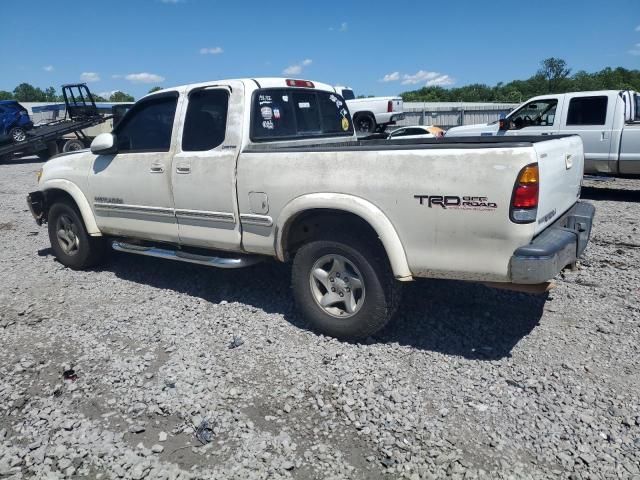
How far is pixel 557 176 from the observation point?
3404mm

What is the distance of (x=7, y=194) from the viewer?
12422 mm

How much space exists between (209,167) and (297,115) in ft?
3.43

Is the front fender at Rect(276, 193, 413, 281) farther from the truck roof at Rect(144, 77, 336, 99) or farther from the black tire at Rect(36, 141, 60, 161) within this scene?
the black tire at Rect(36, 141, 60, 161)

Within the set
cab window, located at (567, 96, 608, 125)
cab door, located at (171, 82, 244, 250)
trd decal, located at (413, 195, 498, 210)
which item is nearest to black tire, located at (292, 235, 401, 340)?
trd decal, located at (413, 195, 498, 210)

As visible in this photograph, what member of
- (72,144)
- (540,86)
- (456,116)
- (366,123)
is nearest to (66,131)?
(72,144)

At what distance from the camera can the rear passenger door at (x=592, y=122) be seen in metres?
9.52

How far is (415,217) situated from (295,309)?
1677 mm

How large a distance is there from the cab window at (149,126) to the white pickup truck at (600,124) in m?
8.12

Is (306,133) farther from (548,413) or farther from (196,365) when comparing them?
(548,413)

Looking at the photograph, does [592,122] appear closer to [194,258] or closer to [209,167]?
[209,167]

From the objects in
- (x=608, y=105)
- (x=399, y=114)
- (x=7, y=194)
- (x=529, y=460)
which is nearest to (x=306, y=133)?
(x=529, y=460)

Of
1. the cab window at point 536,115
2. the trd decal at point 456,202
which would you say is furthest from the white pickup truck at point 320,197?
the cab window at point 536,115

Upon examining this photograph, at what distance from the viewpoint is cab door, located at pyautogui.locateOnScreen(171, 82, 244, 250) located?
4.22 metres

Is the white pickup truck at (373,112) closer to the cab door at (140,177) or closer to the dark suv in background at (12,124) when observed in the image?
the dark suv in background at (12,124)
